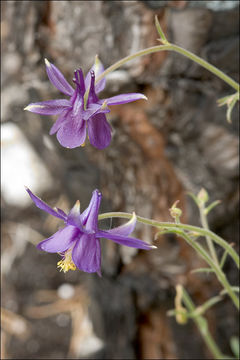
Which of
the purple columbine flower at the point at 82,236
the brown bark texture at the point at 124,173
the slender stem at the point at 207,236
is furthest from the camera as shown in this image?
the brown bark texture at the point at 124,173

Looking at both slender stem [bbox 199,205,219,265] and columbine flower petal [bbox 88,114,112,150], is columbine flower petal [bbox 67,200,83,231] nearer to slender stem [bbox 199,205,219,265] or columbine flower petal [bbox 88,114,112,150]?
columbine flower petal [bbox 88,114,112,150]

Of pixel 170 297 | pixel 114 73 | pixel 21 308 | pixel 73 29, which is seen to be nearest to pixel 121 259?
pixel 170 297

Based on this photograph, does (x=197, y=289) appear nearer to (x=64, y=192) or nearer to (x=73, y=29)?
(x=64, y=192)

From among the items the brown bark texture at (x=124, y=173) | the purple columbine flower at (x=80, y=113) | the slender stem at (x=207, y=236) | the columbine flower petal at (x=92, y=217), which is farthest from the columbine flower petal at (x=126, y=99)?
the brown bark texture at (x=124, y=173)

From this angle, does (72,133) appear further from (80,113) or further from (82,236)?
(82,236)

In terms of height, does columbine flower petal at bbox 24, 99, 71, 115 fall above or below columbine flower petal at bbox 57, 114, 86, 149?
above

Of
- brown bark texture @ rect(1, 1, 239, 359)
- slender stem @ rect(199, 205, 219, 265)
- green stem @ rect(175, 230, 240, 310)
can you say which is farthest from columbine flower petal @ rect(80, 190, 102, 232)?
brown bark texture @ rect(1, 1, 239, 359)

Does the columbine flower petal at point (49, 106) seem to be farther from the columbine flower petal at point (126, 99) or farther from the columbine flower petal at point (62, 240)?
the columbine flower petal at point (62, 240)
